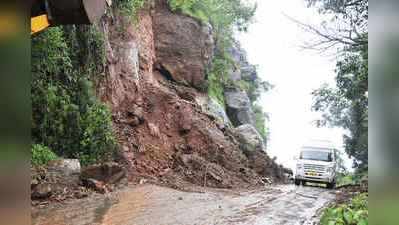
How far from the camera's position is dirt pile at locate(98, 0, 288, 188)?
2097cm

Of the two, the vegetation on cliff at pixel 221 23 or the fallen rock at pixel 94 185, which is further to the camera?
the vegetation on cliff at pixel 221 23

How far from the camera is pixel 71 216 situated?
11094 millimetres

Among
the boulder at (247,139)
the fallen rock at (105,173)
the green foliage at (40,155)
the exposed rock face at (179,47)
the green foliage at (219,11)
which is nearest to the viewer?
the green foliage at (40,155)

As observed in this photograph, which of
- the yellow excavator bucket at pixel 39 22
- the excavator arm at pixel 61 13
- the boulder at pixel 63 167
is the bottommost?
the boulder at pixel 63 167

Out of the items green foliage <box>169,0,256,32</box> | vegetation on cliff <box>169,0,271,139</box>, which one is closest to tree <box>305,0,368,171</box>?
vegetation on cliff <box>169,0,271,139</box>

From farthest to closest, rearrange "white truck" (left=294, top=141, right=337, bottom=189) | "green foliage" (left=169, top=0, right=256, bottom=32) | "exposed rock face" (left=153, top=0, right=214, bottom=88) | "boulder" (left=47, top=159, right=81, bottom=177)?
"green foliage" (left=169, top=0, right=256, bottom=32) → "exposed rock face" (left=153, top=0, right=214, bottom=88) → "white truck" (left=294, top=141, right=337, bottom=189) → "boulder" (left=47, top=159, right=81, bottom=177)

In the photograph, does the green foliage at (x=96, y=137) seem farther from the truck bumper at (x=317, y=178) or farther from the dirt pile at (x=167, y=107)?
the truck bumper at (x=317, y=178)

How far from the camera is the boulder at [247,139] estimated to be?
27.6 m

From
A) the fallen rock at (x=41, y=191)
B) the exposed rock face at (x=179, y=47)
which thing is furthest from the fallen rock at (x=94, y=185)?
the exposed rock face at (x=179, y=47)

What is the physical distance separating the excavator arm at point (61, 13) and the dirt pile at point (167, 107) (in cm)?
1313

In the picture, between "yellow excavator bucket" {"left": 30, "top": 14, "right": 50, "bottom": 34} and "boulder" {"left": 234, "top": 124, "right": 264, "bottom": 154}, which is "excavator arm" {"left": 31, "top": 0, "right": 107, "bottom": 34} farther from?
"boulder" {"left": 234, "top": 124, "right": 264, "bottom": 154}

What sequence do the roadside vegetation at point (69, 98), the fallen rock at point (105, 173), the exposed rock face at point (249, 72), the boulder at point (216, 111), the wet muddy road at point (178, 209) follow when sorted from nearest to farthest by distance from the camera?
the wet muddy road at point (178, 209)
the roadside vegetation at point (69, 98)
the fallen rock at point (105, 173)
the boulder at point (216, 111)
the exposed rock face at point (249, 72)

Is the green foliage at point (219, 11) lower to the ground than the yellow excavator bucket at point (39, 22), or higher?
higher

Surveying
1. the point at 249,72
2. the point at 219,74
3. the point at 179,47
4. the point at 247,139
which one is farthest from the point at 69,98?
the point at 249,72
